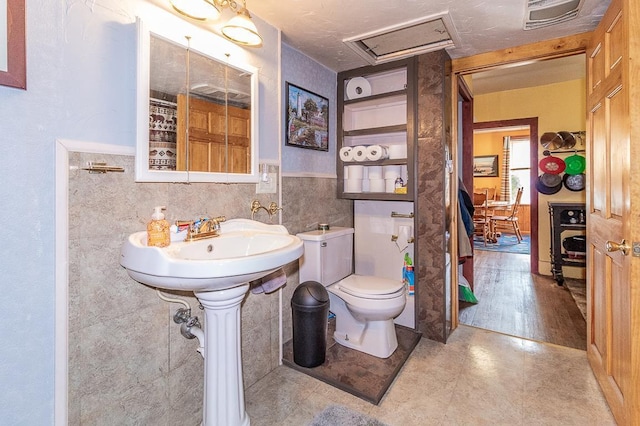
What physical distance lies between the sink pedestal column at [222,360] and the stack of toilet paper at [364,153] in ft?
5.16

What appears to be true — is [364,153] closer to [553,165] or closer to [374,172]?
[374,172]

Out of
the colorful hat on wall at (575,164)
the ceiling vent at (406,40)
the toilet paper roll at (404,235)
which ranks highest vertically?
the ceiling vent at (406,40)

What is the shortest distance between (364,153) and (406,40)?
2.74 feet

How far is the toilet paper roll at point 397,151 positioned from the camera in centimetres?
251

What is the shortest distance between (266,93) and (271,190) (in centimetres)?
60

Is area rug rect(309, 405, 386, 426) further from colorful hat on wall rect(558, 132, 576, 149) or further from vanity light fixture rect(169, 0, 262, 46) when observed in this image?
colorful hat on wall rect(558, 132, 576, 149)

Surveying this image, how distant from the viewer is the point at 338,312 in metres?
2.35

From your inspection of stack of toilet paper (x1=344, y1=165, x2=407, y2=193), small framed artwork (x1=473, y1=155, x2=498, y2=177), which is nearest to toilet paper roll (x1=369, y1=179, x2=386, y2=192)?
stack of toilet paper (x1=344, y1=165, x2=407, y2=193)

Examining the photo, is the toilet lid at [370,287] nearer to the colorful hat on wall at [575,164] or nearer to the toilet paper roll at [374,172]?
the toilet paper roll at [374,172]

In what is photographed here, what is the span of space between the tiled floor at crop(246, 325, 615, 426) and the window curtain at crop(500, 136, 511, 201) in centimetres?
587

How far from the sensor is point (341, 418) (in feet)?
5.22

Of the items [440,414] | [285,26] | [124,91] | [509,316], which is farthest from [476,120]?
[124,91]

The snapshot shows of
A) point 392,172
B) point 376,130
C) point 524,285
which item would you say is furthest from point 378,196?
point 524,285

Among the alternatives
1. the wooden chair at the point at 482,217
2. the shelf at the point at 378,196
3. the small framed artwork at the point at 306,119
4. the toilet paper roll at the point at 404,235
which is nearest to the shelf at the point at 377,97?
the small framed artwork at the point at 306,119
